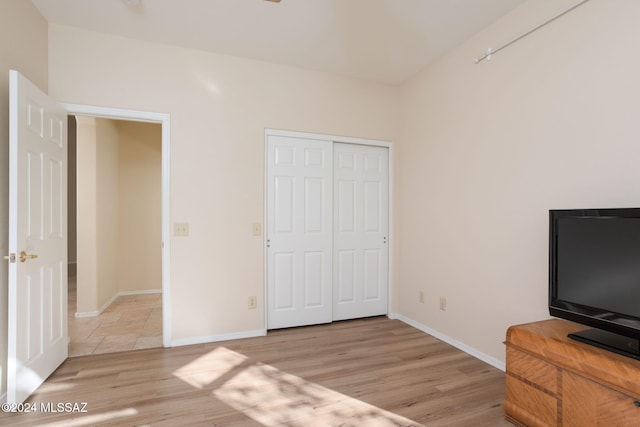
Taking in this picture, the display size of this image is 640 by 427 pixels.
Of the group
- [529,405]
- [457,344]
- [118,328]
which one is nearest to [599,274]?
[529,405]

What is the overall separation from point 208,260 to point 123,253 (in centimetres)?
263

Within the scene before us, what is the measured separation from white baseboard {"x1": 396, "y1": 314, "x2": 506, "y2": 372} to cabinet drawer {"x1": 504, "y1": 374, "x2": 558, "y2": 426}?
2.40ft

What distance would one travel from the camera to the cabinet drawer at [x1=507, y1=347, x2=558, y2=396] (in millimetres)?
1740

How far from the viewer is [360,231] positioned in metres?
3.92

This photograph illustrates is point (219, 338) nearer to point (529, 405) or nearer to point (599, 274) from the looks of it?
point (529, 405)

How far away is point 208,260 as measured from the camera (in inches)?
127

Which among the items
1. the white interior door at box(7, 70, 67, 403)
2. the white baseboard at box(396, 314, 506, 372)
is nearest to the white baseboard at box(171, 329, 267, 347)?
the white interior door at box(7, 70, 67, 403)

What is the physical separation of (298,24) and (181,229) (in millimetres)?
2098

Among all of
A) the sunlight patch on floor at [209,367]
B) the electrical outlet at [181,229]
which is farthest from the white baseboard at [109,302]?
the sunlight patch on floor at [209,367]

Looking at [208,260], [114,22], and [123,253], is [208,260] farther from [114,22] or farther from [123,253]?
[123,253]

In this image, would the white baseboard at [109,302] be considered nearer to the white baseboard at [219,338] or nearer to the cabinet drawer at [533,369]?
the white baseboard at [219,338]

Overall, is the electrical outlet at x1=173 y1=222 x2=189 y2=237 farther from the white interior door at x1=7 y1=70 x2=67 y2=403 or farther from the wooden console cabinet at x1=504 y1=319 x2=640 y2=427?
the wooden console cabinet at x1=504 y1=319 x2=640 y2=427

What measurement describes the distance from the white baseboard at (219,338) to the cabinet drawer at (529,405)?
224cm

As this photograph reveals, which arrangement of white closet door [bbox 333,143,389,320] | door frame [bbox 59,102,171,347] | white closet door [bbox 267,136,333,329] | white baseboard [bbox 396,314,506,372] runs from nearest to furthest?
white baseboard [bbox 396,314,506,372] → door frame [bbox 59,102,171,347] → white closet door [bbox 267,136,333,329] → white closet door [bbox 333,143,389,320]
